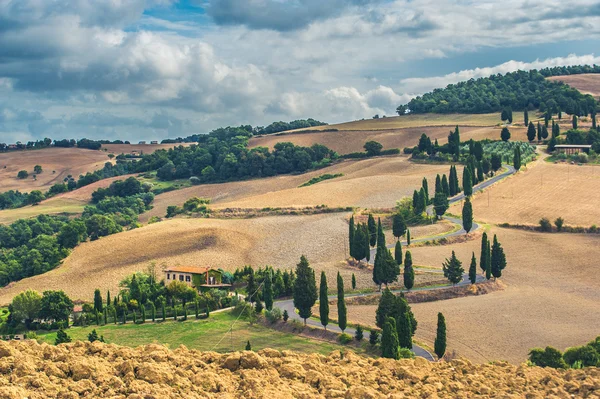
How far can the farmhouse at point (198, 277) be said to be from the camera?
283 feet

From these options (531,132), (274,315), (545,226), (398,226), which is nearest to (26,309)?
(274,315)

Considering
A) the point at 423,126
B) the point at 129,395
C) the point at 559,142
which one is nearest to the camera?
the point at 129,395

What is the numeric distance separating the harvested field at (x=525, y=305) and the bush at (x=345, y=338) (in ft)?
16.9

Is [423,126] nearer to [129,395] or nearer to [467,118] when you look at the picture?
[467,118]

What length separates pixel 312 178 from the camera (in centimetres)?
16075

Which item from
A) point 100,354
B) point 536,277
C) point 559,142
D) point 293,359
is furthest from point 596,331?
point 559,142

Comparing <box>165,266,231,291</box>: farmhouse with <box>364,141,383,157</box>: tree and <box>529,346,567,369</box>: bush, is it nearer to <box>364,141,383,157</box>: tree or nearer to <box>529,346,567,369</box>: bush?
<box>529,346,567,369</box>: bush

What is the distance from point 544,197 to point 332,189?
35517mm

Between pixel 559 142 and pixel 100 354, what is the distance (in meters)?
129

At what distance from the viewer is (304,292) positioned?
68.7 meters

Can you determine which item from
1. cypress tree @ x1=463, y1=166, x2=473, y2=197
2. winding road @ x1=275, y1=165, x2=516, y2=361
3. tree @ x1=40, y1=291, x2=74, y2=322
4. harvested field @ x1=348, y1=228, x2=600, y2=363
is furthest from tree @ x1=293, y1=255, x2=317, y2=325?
cypress tree @ x1=463, y1=166, x2=473, y2=197

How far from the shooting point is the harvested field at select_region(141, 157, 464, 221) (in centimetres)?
12762

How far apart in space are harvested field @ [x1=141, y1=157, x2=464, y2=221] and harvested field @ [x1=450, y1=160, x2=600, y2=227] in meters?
13.3

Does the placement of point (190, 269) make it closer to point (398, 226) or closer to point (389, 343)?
point (398, 226)
